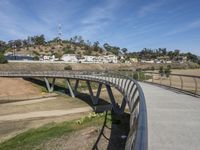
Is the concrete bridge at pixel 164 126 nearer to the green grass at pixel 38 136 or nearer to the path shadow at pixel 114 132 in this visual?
the path shadow at pixel 114 132

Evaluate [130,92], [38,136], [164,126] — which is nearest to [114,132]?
[38,136]

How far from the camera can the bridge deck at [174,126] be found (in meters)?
7.04

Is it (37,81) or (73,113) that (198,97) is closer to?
(73,113)

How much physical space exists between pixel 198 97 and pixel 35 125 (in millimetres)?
16481

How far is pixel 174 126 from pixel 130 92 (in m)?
7.20

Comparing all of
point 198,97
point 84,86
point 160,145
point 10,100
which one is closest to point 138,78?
point 198,97

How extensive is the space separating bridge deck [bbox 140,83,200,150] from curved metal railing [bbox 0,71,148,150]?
603 mm

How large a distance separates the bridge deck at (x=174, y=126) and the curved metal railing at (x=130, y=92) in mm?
603

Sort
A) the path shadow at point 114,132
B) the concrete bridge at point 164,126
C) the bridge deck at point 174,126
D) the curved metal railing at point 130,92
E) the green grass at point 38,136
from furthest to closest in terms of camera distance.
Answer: the green grass at point 38,136, the path shadow at point 114,132, the bridge deck at point 174,126, the concrete bridge at point 164,126, the curved metal railing at point 130,92

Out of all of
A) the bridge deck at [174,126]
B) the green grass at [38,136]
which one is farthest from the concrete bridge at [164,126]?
the green grass at [38,136]

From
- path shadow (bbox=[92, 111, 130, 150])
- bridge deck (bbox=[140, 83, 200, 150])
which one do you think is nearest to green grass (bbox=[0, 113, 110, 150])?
path shadow (bbox=[92, 111, 130, 150])

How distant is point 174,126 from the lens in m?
8.80

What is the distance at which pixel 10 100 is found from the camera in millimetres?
46469

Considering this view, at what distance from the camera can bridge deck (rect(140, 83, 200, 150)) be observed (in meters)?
7.04
